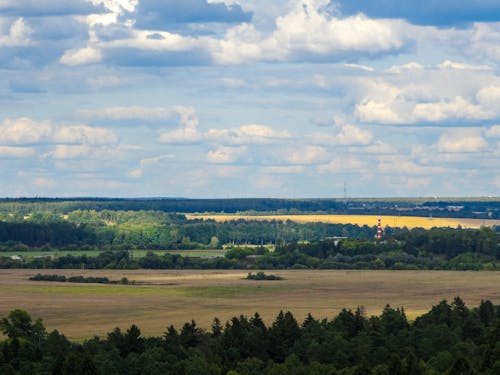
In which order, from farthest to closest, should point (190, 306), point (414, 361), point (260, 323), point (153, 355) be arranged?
point (190, 306)
point (260, 323)
point (153, 355)
point (414, 361)

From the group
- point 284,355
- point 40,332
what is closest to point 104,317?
point 40,332

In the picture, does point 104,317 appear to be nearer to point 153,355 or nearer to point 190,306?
point 190,306

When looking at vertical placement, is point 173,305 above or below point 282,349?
below

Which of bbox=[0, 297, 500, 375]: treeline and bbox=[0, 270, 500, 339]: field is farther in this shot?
bbox=[0, 270, 500, 339]: field

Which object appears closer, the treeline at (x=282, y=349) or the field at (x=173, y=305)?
the treeline at (x=282, y=349)

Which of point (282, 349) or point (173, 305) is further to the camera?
point (173, 305)

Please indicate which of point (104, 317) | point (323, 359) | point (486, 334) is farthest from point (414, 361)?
point (104, 317)

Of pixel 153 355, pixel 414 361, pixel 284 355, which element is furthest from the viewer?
pixel 284 355

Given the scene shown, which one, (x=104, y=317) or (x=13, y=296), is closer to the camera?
(x=104, y=317)
